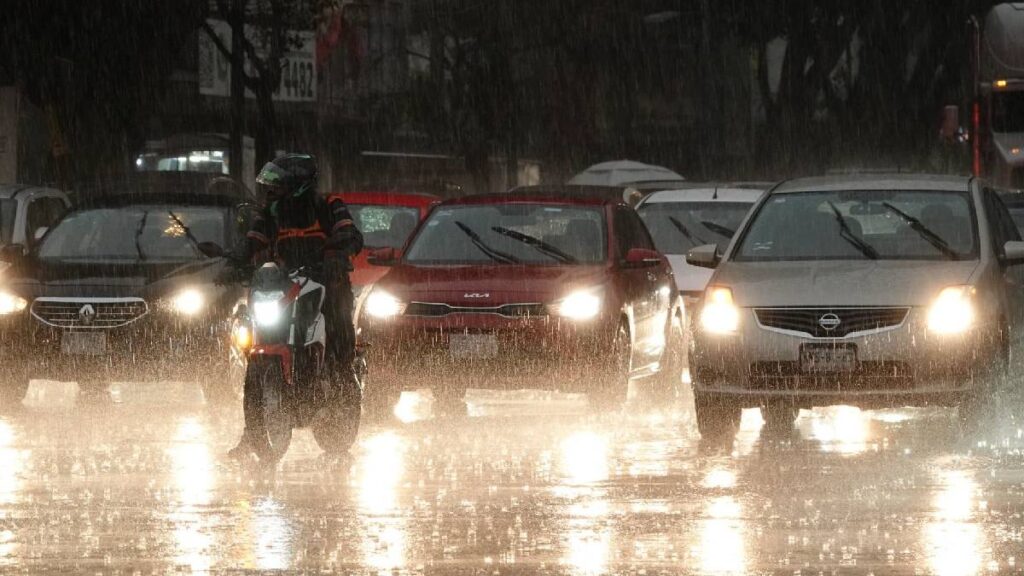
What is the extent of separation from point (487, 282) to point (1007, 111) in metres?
19.1

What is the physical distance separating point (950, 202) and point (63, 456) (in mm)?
5878

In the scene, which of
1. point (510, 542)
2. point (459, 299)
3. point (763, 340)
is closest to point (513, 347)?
point (459, 299)

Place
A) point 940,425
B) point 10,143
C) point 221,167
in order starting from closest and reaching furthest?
point 940,425 → point 10,143 → point 221,167

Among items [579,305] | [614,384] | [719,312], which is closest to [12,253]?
[579,305]

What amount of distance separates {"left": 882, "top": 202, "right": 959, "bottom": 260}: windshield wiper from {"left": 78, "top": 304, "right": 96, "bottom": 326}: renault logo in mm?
5481

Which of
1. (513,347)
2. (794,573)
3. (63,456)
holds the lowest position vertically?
(794,573)

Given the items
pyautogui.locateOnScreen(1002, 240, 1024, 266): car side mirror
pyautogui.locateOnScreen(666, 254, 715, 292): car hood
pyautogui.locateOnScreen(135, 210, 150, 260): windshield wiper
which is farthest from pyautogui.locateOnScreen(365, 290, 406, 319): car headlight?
pyautogui.locateOnScreen(666, 254, 715, 292): car hood

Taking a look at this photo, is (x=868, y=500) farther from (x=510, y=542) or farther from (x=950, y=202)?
(x=950, y=202)

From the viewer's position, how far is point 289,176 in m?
12.6

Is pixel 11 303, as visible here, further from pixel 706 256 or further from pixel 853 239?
pixel 853 239

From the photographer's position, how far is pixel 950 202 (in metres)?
14.8

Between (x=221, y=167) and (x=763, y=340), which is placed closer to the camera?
(x=763, y=340)

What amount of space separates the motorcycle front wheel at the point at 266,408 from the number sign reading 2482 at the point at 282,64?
93.7ft

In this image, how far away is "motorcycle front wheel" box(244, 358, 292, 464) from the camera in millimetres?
12039
